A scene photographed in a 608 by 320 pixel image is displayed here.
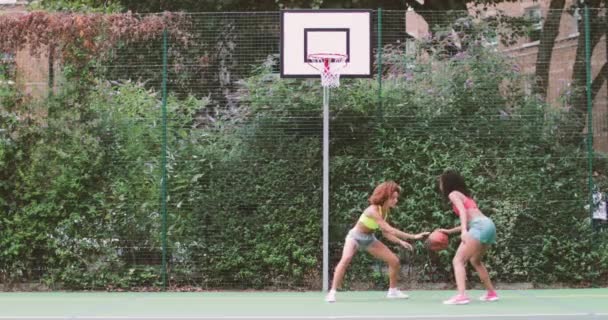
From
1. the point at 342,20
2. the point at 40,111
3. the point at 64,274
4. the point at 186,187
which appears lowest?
the point at 64,274

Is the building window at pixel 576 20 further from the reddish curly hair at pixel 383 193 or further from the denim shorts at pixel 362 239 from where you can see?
the denim shorts at pixel 362 239

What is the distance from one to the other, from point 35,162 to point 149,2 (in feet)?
25.9

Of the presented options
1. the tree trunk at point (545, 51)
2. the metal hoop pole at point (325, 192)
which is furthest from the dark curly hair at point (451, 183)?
the tree trunk at point (545, 51)

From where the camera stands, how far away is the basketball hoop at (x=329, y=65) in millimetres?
11984

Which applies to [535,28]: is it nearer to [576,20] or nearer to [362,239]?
[576,20]

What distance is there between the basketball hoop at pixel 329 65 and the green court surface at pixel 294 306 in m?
3.07

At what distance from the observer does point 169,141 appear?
12.4m

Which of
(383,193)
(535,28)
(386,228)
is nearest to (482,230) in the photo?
(386,228)

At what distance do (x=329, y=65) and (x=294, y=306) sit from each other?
3707 mm

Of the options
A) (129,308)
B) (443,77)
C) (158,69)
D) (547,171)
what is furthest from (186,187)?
(547,171)

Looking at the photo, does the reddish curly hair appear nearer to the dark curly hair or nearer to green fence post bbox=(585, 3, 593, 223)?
the dark curly hair

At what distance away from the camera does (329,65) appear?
1207 centimetres

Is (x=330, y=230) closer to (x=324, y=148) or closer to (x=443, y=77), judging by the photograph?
(x=324, y=148)

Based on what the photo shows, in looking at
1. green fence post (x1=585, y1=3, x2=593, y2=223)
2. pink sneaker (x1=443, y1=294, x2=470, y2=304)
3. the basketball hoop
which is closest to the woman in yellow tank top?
pink sneaker (x1=443, y1=294, x2=470, y2=304)
